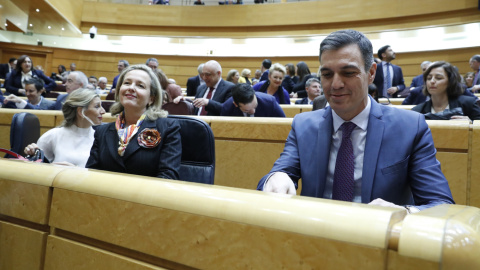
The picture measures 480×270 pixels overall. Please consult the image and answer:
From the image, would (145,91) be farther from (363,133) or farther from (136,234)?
(136,234)

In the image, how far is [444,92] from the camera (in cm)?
231

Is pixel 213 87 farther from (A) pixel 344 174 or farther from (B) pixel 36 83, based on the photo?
(A) pixel 344 174

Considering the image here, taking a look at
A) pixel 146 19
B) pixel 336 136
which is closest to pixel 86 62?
pixel 146 19

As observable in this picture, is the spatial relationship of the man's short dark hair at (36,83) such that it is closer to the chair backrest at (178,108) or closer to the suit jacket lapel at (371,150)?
the chair backrest at (178,108)

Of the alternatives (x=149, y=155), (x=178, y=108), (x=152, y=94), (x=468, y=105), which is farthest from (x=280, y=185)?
(x=178, y=108)

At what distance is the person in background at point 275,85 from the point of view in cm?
339

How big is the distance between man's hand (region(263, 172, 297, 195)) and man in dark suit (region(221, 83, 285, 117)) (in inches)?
62.0

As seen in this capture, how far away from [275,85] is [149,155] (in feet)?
7.21

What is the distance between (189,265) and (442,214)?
34 centimetres

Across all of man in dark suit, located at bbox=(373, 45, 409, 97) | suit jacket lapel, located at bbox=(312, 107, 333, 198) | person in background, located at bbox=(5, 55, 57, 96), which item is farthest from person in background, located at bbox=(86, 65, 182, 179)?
person in background, located at bbox=(5, 55, 57, 96)

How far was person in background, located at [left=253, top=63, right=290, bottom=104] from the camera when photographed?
3.39 meters

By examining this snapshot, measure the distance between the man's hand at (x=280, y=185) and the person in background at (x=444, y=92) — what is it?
158cm

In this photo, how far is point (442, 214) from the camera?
0.45m

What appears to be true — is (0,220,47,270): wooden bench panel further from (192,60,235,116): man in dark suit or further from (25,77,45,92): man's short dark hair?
(25,77,45,92): man's short dark hair
